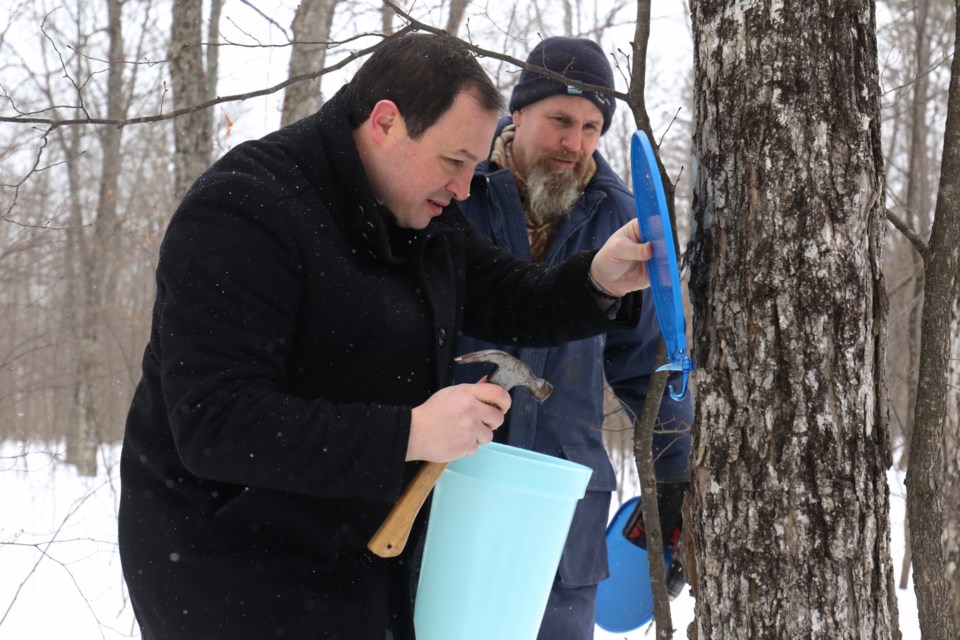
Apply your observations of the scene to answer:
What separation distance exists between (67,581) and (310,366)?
19.6 ft

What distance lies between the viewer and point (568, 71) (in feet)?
10.3

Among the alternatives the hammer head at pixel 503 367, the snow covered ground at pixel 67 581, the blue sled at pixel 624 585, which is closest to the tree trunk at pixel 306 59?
the snow covered ground at pixel 67 581

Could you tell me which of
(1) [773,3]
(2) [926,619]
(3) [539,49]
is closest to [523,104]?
(3) [539,49]

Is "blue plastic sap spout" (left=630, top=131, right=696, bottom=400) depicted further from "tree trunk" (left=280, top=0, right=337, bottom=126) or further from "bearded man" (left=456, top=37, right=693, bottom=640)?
"tree trunk" (left=280, top=0, right=337, bottom=126)

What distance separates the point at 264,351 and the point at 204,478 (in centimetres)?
29

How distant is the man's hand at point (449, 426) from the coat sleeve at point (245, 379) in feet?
0.10

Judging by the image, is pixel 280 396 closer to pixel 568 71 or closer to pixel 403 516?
pixel 403 516

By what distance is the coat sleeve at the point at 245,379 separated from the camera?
5.02 feet

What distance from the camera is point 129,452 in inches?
71.9

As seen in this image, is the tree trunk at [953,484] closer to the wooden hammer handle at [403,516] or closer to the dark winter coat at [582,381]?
the dark winter coat at [582,381]

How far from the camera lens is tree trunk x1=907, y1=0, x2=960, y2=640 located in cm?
190

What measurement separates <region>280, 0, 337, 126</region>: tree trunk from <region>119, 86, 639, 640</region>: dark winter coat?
400 centimetres

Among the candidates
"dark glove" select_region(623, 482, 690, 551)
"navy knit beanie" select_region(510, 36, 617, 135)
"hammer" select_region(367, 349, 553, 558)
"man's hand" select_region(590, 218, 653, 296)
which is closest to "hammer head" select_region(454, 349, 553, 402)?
"hammer" select_region(367, 349, 553, 558)

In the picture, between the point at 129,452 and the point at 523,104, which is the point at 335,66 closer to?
the point at 129,452
